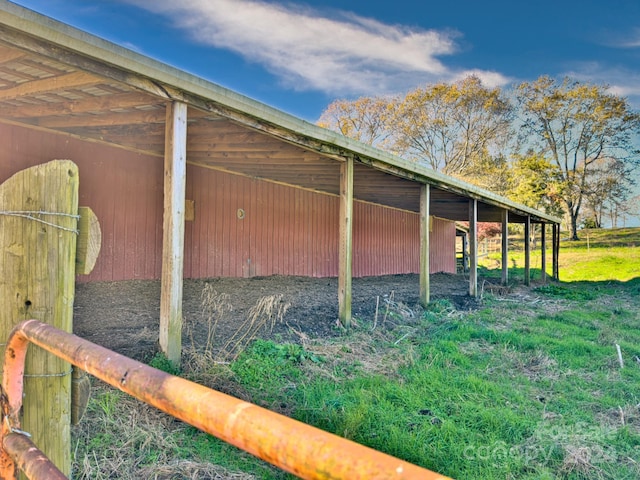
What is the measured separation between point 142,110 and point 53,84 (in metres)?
0.95

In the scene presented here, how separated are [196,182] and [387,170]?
157 inches

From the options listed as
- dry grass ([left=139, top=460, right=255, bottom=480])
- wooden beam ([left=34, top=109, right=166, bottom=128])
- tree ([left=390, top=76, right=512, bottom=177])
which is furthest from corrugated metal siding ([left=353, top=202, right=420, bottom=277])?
tree ([left=390, top=76, right=512, bottom=177])

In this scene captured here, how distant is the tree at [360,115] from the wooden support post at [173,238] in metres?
21.6

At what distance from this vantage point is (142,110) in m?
4.17

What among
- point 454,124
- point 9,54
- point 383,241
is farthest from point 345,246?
point 454,124

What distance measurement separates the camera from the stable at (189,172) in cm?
301

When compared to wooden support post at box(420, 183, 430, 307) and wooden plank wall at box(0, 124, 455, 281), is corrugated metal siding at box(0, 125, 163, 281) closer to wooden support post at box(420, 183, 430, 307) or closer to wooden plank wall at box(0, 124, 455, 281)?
wooden plank wall at box(0, 124, 455, 281)

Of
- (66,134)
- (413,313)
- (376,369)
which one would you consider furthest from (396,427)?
(66,134)

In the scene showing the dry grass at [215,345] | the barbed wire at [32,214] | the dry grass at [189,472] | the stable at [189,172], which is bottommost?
the dry grass at [189,472]

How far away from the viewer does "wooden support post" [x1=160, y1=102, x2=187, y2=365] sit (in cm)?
316

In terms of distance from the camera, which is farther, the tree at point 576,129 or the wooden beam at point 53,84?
the tree at point 576,129

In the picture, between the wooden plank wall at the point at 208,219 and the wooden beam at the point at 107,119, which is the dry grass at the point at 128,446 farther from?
the wooden plank wall at the point at 208,219

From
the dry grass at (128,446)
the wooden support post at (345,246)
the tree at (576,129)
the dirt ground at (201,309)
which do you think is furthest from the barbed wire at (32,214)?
the tree at (576,129)

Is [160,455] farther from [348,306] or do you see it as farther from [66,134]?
[66,134]
